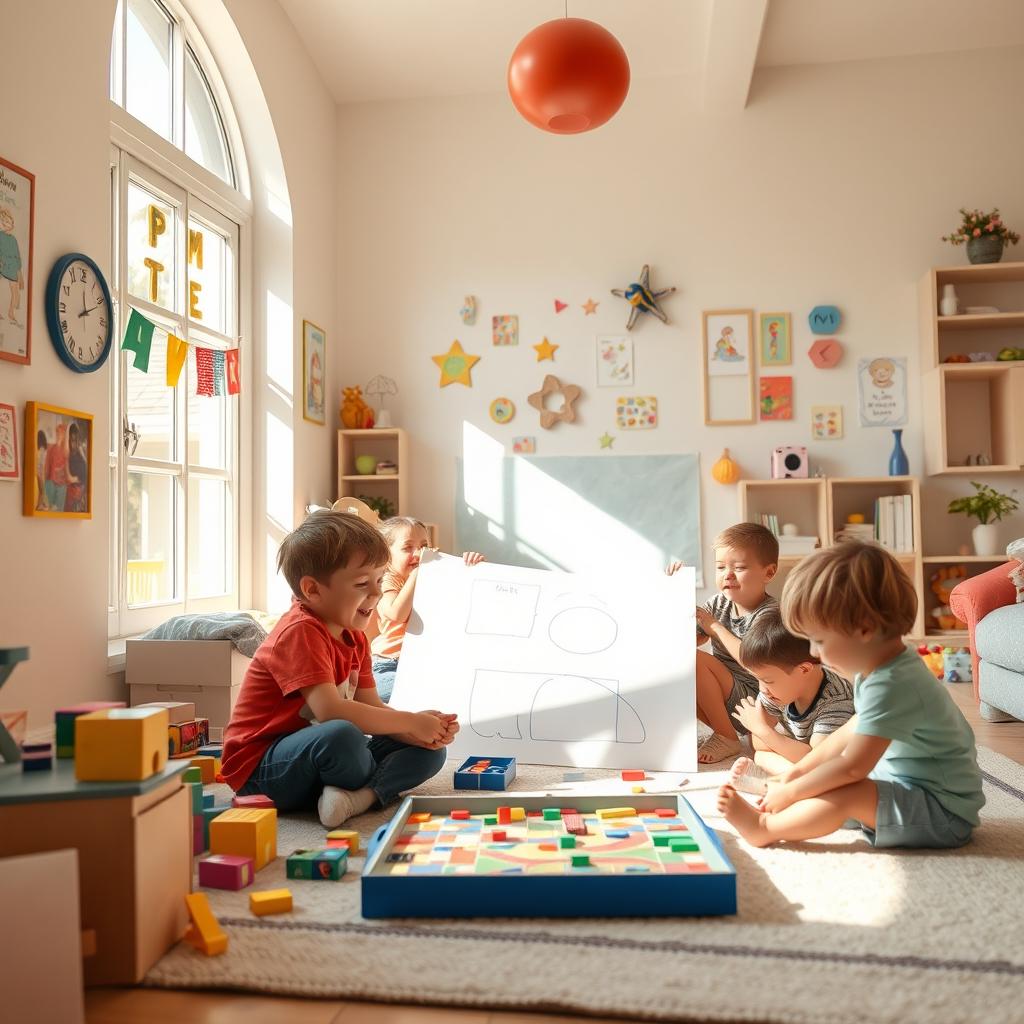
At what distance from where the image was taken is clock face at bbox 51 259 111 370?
2623 millimetres

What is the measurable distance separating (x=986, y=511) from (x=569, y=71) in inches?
117

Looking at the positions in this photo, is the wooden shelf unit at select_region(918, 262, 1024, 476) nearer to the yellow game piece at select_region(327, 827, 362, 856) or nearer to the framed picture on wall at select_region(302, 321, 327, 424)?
the framed picture on wall at select_region(302, 321, 327, 424)

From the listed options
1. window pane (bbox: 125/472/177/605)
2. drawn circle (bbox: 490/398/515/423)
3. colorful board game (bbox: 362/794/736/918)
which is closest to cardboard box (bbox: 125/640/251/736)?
window pane (bbox: 125/472/177/605)

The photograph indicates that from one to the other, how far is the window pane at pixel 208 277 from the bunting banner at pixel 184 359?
5.9 inches

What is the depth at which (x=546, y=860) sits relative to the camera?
149cm

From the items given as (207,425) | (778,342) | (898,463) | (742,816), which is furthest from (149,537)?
(898,463)

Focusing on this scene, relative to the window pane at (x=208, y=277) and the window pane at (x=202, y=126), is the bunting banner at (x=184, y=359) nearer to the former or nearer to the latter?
the window pane at (x=208, y=277)

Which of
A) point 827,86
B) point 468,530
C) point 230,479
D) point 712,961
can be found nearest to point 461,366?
Result: point 468,530

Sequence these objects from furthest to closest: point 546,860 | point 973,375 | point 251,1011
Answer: point 973,375, point 546,860, point 251,1011

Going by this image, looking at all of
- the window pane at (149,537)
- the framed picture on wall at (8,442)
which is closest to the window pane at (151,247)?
the window pane at (149,537)

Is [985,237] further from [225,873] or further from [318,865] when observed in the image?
[225,873]

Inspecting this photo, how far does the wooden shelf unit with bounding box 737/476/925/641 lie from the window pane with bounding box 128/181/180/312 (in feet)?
8.79

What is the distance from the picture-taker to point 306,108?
456 centimetres

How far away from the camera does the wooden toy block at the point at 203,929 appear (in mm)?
1256
